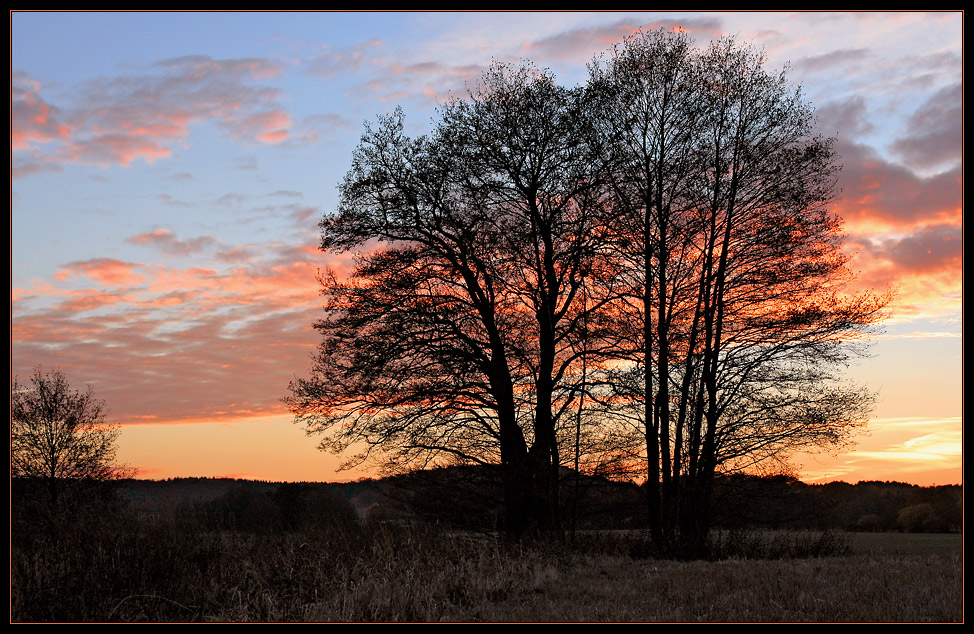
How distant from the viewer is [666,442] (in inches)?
683

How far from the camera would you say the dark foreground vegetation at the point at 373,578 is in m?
9.01

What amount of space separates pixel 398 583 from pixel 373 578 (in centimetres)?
86

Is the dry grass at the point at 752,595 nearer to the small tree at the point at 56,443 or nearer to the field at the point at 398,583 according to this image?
the field at the point at 398,583

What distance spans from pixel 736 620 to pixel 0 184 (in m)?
9.19

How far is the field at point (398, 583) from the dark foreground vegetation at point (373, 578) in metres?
0.03

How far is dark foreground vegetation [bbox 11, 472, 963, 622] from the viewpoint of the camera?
9.01m

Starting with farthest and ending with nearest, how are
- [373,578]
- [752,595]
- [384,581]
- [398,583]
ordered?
[373,578] → [398,583] → [384,581] → [752,595]

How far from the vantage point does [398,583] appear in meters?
10.2

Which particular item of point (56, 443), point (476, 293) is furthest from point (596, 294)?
point (56, 443)

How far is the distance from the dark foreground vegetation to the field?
3cm

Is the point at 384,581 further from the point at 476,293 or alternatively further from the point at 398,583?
the point at 476,293

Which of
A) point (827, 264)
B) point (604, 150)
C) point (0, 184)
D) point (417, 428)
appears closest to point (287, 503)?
point (417, 428)

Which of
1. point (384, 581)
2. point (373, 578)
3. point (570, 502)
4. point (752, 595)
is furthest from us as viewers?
point (570, 502)

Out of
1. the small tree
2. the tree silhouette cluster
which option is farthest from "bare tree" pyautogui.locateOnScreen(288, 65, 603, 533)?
the small tree
